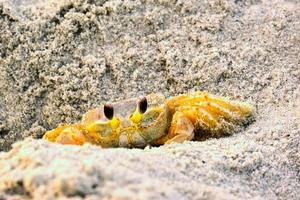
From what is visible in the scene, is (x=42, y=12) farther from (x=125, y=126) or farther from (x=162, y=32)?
(x=125, y=126)

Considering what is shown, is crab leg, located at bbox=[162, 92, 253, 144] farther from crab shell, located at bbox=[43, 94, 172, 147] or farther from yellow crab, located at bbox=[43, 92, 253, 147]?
crab shell, located at bbox=[43, 94, 172, 147]

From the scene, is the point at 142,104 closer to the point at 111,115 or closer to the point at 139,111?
the point at 139,111

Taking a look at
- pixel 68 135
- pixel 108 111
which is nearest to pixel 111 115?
pixel 108 111

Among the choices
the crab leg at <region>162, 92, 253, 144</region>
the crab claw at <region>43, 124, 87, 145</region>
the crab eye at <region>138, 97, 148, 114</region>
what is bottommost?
the crab claw at <region>43, 124, 87, 145</region>

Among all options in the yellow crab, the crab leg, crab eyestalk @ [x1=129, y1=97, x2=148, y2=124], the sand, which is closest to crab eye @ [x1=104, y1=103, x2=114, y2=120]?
the yellow crab

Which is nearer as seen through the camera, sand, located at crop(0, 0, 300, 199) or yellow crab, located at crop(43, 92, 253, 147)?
yellow crab, located at crop(43, 92, 253, 147)

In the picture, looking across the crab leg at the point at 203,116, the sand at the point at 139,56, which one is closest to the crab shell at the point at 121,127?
the crab leg at the point at 203,116

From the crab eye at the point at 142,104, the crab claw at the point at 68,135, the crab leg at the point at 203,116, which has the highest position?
the crab eye at the point at 142,104

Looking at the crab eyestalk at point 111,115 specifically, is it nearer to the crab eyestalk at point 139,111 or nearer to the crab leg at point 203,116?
the crab eyestalk at point 139,111

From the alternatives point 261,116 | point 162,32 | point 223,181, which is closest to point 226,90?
point 261,116
